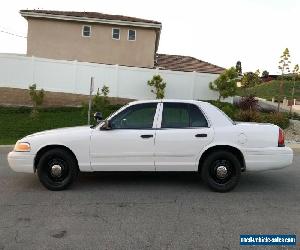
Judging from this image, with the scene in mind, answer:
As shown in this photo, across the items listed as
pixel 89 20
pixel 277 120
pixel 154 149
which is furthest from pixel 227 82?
pixel 154 149

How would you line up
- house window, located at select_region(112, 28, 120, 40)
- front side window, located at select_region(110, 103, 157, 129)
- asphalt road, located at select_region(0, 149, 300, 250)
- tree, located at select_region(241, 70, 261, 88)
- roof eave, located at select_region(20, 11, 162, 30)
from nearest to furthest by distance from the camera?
asphalt road, located at select_region(0, 149, 300, 250) → front side window, located at select_region(110, 103, 157, 129) → tree, located at select_region(241, 70, 261, 88) → roof eave, located at select_region(20, 11, 162, 30) → house window, located at select_region(112, 28, 120, 40)

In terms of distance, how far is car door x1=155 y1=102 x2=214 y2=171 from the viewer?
6.86 metres

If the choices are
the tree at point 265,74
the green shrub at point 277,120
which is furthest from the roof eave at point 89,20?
the tree at point 265,74

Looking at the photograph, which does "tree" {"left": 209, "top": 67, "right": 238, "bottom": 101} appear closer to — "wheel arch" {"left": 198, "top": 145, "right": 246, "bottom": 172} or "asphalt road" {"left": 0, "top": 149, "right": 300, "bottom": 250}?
"asphalt road" {"left": 0, "top": 149, "right": 300, "bottom": 250}

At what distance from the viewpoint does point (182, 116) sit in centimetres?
707

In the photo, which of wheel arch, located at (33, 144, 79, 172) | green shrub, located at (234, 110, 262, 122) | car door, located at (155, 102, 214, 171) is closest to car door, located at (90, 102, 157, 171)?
car door, located at (155, 102, 214, 171)

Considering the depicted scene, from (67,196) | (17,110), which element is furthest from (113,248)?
(17,110)

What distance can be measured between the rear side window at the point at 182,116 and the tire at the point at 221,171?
624 mm

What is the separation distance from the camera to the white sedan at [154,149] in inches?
270

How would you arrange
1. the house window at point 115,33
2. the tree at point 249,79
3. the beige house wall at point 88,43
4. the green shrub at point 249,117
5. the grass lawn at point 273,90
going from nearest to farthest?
the green shrub at point 249,117 < the tree at point 249,79 < the beige house wall at point 88,43 < the house window at point 115,33 < the grass lawn at point 273,90

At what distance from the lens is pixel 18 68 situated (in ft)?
71.8

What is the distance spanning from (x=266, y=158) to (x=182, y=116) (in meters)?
1.65

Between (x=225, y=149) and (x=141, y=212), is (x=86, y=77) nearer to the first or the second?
(x=225, y=149)

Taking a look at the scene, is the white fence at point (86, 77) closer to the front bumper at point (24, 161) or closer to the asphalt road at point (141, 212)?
the asphalt road at point (141, 212)
